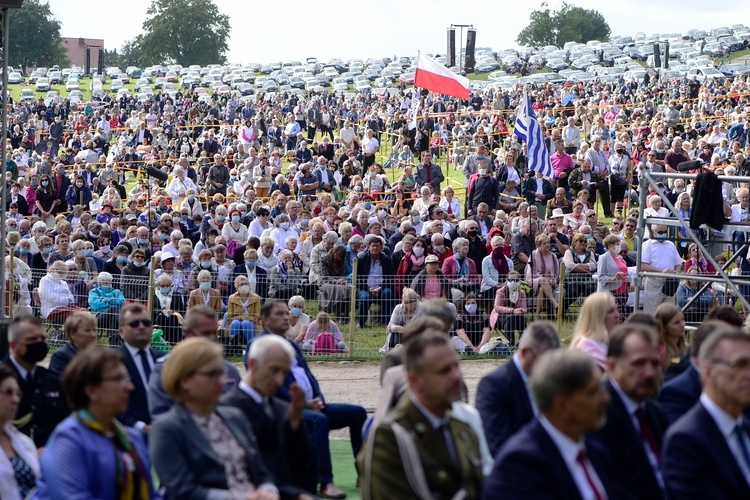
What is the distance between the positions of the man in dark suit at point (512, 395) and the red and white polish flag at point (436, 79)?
66.3ft

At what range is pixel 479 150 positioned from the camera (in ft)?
79.7

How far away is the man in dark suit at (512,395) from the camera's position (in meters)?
6.48

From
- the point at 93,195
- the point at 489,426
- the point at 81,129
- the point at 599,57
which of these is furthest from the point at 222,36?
the point at 489,426

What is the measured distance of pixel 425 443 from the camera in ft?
15.7

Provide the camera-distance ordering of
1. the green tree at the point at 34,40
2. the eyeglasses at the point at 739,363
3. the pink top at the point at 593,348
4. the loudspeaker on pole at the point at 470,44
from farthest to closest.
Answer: the green tree at the point at 34,40 < the loudspeaker on pole at the point at 470,44 < the pink top at the point at 593,348 < the eyeglasses at the point at 739,363

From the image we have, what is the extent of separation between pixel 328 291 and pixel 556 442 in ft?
35.4

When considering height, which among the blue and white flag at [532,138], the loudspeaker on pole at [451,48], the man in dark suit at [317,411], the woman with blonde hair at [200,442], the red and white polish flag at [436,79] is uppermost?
the loudspeaker on pole at [451,48]

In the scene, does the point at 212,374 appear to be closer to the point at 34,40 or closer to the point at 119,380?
the point at 119,380

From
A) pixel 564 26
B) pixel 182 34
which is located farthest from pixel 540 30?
pixel 182 34

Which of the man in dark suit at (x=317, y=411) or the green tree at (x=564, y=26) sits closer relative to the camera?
the man in dark suit at (x=317, y=411)

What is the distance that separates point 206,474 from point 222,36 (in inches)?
4668

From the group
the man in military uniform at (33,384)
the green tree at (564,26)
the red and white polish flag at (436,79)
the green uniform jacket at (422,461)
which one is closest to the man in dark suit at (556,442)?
the green uniform jacket at (422,461)

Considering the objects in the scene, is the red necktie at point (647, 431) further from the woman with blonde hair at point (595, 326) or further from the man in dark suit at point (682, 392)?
the woman with blonde hair at point (595, 326)

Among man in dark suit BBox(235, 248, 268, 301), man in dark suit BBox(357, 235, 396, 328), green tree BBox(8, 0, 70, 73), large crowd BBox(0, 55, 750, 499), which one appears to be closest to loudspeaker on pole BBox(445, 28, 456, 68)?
large crowd BBox(0, 55, 750, 499)
